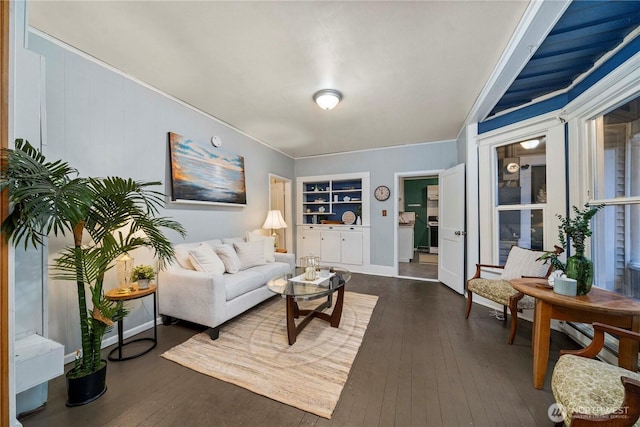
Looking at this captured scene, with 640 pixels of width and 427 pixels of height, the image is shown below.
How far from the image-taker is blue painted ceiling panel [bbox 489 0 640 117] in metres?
1.55

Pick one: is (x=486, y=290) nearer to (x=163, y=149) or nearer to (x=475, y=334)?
(x=475, y=334)

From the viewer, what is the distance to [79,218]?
1.16 m

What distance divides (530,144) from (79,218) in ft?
13.5

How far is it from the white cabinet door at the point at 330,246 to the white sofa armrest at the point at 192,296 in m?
3.05

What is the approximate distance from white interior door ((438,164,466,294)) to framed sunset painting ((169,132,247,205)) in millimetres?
3334

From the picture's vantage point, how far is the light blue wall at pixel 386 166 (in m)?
4.29

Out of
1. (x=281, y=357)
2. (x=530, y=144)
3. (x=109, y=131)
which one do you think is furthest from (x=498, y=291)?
(x=109, y=131)

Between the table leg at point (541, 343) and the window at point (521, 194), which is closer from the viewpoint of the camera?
the table leg at point (541, 343)

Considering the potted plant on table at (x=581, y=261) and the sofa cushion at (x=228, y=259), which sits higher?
the potted plant on table at (x=581, y=261)

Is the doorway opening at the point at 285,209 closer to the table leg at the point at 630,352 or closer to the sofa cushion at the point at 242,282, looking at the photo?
the sofa cushion at the point at 242,282

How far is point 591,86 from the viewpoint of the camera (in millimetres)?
2000

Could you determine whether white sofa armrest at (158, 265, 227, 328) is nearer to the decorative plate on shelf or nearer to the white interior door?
the white interior door

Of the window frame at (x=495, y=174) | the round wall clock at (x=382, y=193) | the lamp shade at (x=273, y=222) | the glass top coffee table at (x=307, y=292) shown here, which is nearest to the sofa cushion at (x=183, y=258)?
the glass top coffee table at (x=307, y=292)

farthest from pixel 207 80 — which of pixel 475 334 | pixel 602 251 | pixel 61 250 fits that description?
pixel 602 251
